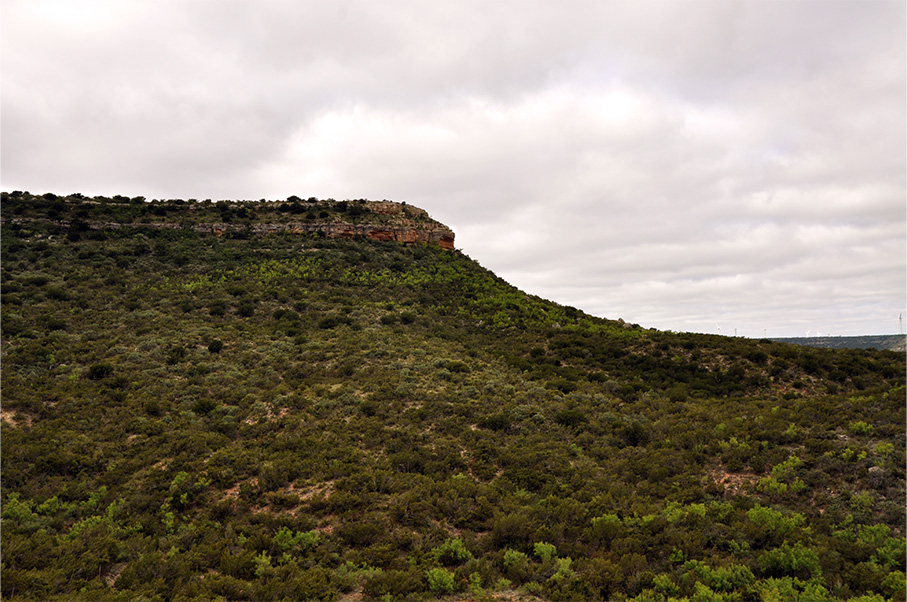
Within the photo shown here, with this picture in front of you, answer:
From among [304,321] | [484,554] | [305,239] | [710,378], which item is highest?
[305,239]

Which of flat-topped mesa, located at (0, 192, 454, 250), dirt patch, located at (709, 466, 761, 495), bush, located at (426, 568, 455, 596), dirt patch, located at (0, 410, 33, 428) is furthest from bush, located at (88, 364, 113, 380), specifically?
flat-topped mesa, located at (0, 192, 454, 250)

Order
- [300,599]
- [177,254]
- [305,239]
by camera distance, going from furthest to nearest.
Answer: [305,239], [177,254], [300,599]

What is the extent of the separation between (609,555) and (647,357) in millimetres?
22590

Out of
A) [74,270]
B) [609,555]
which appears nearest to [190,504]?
[609,555]

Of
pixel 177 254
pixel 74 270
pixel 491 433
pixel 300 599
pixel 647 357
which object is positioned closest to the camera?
pixel 300 599

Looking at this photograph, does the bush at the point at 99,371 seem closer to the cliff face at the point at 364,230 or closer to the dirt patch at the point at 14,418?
the dirt patch at the point at 14,418

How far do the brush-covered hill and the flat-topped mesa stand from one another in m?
17.0

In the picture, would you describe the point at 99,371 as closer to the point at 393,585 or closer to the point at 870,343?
the point at 393,585

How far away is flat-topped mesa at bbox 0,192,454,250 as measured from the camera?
47031 mm

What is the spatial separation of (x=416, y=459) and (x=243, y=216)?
50.2m

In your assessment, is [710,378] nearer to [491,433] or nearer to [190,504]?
[491,433]

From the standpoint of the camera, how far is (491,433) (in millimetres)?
17531

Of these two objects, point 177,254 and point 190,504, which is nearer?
point 190,504

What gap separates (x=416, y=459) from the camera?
599 inches
